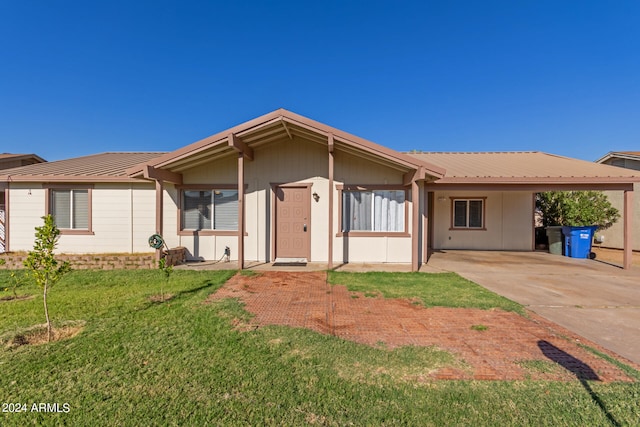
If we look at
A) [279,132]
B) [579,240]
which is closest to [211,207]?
[279,132]

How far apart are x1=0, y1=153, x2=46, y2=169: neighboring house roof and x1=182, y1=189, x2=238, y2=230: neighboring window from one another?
12.8 meters

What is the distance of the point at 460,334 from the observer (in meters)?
3.68

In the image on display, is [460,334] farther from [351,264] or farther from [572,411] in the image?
[351,264]

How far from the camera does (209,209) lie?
28.1ft

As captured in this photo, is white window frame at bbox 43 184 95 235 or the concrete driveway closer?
the concrete driveway

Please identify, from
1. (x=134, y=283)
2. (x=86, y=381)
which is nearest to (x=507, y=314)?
(x=86, y=381)

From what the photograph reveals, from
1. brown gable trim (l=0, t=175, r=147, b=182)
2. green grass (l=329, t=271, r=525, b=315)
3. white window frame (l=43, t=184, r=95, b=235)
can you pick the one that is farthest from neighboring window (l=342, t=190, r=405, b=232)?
white window frame (l=43, t=184, r=95, b=235)

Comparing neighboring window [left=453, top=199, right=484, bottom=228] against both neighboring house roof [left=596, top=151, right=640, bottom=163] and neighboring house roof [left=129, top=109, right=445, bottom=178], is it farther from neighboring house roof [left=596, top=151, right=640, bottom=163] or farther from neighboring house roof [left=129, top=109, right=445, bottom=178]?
neighboring house roof [left=596, top=151, right=640, bottom=163]

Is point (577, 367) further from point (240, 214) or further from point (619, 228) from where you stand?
point (619, 228)

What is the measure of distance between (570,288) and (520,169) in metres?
4.64

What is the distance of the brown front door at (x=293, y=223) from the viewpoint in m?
8.41

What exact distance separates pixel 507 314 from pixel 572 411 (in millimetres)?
2319

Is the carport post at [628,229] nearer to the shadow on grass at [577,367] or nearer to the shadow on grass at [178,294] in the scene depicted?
the shadow on grass at [577,367]

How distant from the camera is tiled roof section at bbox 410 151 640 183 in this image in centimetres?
772
